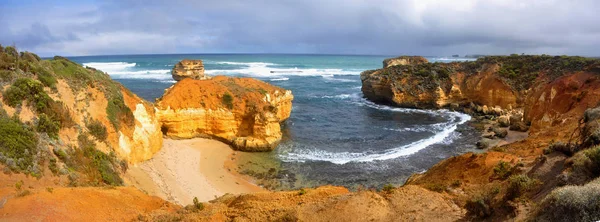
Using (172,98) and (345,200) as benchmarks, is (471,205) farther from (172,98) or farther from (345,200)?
(172,98)

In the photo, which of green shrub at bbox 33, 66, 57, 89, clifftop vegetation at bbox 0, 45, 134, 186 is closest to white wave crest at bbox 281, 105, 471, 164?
clifftop vegetation at bbox 0, 45, 134, 186

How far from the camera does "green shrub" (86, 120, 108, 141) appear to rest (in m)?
17.5

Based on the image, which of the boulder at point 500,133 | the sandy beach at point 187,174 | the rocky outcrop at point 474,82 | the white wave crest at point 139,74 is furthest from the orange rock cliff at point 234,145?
the white wave crest at point 139,74

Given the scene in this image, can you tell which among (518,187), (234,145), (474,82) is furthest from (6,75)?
(474,82)

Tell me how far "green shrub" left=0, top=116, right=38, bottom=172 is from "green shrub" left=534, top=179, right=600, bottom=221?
1528 centimetres

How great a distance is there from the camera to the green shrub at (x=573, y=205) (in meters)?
5.36

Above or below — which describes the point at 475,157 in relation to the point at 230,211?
above

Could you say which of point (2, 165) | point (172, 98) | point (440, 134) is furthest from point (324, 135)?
point (2, 165)

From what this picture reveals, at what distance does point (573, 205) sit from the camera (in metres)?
5.58

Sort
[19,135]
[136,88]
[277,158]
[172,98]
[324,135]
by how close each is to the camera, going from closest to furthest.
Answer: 1. [19,135]
2. [277,158]
3. [172,98]
4. [324,135]
5. [136,88]

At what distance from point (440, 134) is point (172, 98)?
2473 centimetres

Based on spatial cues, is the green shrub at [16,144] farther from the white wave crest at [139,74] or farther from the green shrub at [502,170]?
the white wave crest at [139,74]

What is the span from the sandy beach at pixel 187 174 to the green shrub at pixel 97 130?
235cm

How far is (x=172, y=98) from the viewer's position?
27828 mm
